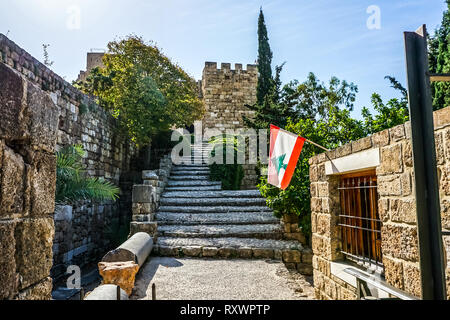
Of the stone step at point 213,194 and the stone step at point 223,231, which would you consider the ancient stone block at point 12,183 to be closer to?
the stone step at point 223,231

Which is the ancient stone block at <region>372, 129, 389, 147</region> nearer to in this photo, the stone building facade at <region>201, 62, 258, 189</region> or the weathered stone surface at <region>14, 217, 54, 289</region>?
the weathered stone surface at <region>14, 217, 54, 289</region>

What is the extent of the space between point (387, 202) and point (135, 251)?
379 centimetres

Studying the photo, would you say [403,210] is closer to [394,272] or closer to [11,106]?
[394,272]

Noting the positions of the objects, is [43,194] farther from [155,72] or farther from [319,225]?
[155,72]

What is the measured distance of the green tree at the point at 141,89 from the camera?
10047 mm

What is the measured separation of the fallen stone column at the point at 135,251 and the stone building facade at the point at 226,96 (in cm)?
1476

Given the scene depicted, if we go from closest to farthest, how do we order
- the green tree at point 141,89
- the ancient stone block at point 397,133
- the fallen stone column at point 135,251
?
the ancient stone block at point 397,133 → the fallen stone column at point 135,251 → the green tree at point 141,89

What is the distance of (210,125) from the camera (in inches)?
806

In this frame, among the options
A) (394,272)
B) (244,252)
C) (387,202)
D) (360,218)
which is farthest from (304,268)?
(387,202)

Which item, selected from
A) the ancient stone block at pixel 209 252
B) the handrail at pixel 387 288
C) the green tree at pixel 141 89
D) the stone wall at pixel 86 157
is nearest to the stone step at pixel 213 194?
the stone wall at pixel 86 157

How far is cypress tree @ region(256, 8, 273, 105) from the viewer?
62.8ft

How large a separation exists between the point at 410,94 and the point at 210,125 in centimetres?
1955

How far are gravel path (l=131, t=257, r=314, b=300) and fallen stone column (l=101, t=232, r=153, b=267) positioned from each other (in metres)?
0.23

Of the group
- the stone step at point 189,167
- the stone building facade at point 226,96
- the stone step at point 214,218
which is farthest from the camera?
the stone building facade at point 226,96
